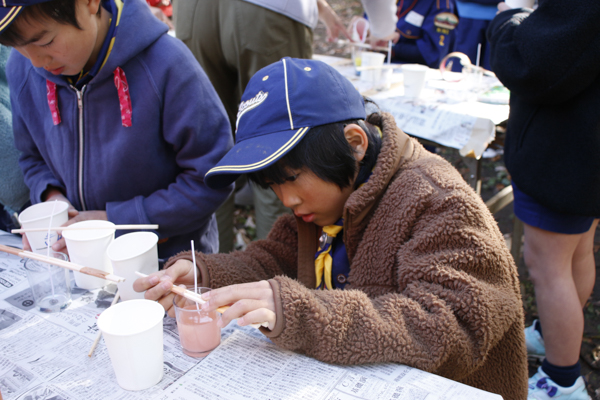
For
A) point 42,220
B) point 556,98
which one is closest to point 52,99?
point 42,220

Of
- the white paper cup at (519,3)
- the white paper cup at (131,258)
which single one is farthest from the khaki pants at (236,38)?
the white paper cup at (131,258)

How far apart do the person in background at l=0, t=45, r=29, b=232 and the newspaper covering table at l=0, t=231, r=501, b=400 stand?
119cm

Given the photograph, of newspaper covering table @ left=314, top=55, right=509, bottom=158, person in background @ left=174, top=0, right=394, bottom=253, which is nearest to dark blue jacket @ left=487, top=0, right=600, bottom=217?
newspaper covering table @ left=314, top=55, right=509, bottom=158

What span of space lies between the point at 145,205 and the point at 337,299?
3.30 feet

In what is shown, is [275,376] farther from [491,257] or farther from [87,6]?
[87,6]

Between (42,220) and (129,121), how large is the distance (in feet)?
1.58

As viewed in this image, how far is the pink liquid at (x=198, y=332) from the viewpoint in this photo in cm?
115

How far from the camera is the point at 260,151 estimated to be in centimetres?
130

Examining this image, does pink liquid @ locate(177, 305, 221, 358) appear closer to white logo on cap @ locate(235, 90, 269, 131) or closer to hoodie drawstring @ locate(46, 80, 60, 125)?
white logo on cap @ locate(235, 90, 269, 131)

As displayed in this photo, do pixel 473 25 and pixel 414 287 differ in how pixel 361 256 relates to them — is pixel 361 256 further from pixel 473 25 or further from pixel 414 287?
pixel 473 25

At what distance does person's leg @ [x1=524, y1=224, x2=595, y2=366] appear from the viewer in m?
2.10

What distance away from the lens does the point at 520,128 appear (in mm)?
2078

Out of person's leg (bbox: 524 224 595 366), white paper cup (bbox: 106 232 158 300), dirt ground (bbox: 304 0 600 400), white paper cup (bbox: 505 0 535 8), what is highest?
Result: white paper cup (bbox: 505 0 535 8)

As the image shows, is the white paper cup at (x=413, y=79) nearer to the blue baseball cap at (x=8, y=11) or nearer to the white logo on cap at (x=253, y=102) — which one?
the white logo on cap at (x=253, y=102)
